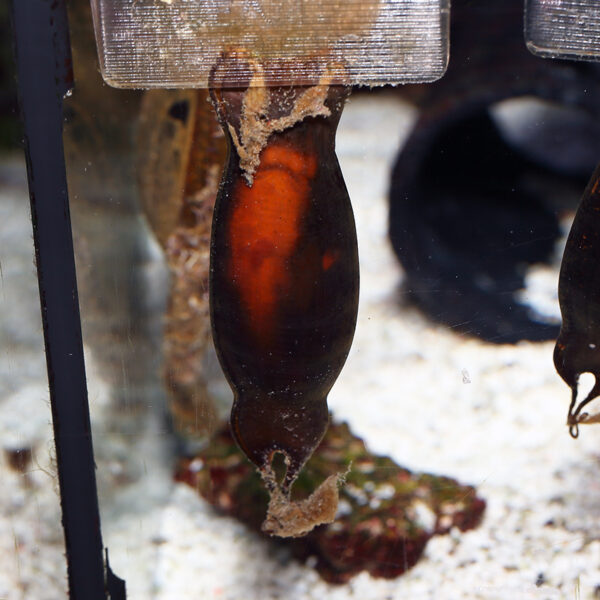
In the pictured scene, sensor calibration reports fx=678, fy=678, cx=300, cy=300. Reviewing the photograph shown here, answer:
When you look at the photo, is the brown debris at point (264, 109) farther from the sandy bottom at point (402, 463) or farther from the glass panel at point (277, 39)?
the sandy bottom at point (402, 463)

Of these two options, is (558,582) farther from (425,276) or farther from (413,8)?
(413,8)

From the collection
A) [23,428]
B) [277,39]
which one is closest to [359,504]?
[23,428]

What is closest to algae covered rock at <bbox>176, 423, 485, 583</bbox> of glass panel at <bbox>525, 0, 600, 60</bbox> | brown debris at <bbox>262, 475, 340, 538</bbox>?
brown debris at <bbox>262, 475, 340, 538</bbox>

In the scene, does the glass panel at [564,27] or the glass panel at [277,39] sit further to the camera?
the glass panel at [564,27]

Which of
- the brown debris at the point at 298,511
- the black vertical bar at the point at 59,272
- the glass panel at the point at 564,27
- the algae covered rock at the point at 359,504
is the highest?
the glass panel at the point at 564,27

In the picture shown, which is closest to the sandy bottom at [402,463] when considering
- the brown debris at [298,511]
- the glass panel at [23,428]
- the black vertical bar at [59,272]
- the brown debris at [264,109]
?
the glass panel at [23,428]

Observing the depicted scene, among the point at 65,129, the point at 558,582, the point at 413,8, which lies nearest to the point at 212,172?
the point at 65,129
